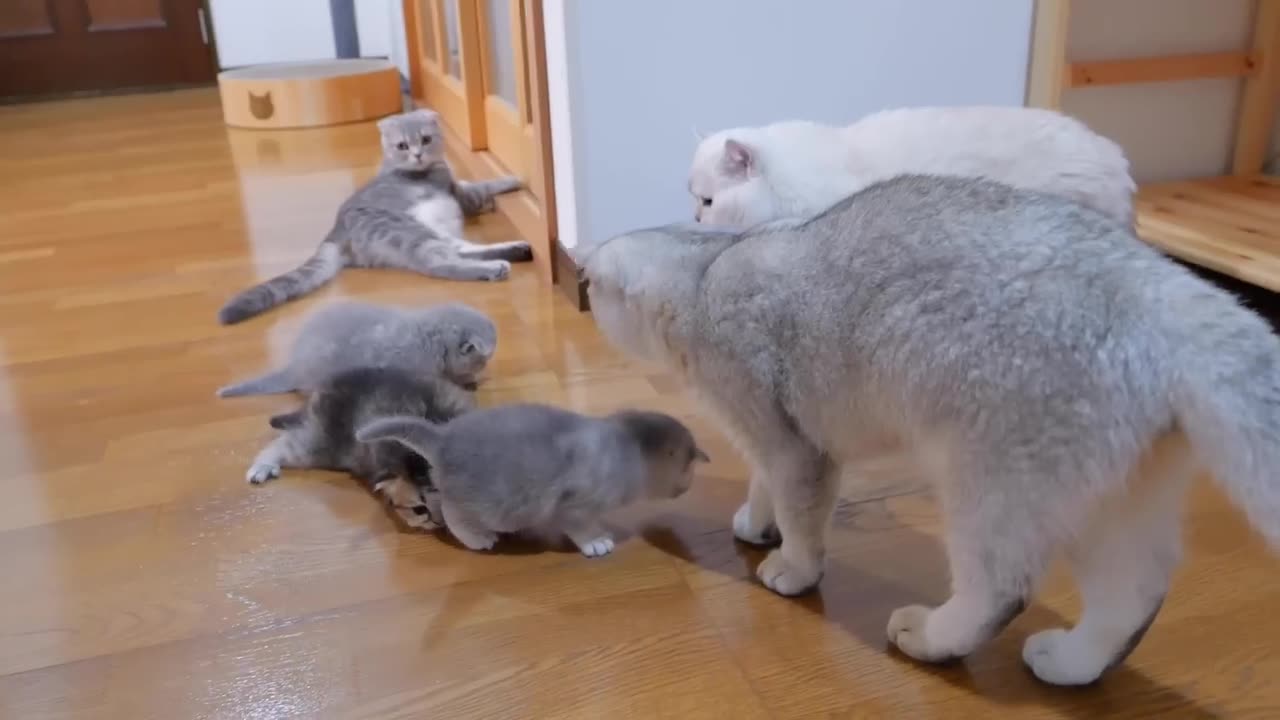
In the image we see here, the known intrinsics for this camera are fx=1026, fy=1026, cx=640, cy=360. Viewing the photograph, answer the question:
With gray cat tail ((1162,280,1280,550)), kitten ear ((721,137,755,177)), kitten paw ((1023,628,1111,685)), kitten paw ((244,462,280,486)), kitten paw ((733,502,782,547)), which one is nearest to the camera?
gray cat tail ((1162,280,1280,550))

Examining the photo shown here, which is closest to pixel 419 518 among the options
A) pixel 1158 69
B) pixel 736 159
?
pixel 736 159

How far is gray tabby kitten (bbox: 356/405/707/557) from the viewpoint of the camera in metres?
1.31

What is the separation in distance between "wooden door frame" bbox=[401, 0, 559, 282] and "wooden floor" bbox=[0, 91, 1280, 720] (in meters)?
0.43

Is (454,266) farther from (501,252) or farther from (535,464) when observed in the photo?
A: (535,464)

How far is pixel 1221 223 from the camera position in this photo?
2289 mm

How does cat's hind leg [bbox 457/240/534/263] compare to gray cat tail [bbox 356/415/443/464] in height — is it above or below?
below

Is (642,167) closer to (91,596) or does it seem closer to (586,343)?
(586,343)

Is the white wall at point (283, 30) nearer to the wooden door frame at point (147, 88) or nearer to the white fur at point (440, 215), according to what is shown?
the wooden door frame at point (147, 88)

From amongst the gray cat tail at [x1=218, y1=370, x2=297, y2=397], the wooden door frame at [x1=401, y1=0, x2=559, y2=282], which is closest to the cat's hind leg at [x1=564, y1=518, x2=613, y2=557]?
the gray cat tail at [x1=218, y1=370, x2=297, y2=397]

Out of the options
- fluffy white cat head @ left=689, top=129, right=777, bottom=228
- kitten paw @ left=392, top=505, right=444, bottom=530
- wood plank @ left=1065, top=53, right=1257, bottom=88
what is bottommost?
kitten paw @ left=392, top=505, right=444, bottom=530

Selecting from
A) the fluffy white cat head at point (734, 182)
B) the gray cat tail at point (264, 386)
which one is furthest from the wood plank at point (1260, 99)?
the gray cat tail at point (264, 386)

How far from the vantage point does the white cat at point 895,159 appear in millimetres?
1771

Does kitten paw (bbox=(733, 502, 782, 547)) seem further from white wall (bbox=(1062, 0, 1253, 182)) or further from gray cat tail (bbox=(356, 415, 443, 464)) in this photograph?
white wall (bbox=(1062, 0, 1253, 182))

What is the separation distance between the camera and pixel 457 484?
1.32m
